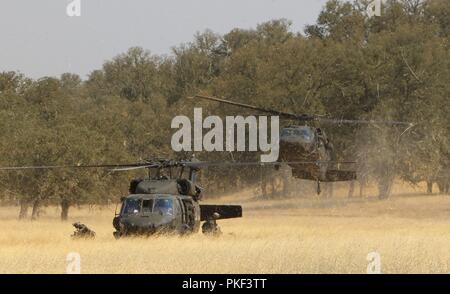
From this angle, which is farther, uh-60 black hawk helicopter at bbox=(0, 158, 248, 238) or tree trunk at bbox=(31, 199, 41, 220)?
tree trunk at bbox=(31, 199, 41, 220)

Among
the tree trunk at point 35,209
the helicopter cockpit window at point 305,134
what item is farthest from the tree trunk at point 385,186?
the helicopter cockpit window at point 305,134

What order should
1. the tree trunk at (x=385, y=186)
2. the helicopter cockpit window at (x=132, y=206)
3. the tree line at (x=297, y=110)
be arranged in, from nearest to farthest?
the helicopter cockpit window at (x=132, y=206), the tree line at (x=297, y=110), the tree trunk at (x=385, y=186)

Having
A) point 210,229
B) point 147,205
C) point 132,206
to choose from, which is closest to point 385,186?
point 210,229

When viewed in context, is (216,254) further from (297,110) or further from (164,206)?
(297,110)

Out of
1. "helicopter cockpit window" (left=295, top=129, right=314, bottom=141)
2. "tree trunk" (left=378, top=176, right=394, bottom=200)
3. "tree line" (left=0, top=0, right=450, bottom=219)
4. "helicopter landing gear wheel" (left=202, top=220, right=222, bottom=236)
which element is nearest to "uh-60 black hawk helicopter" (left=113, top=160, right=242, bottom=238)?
"helicopter landing gear wheel" (left=202, top=220, right=222, bottom=236)

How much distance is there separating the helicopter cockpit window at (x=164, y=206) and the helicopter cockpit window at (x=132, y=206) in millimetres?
552

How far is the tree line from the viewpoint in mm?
57125

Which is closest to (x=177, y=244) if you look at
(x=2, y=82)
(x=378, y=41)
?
(x=378, y=41)

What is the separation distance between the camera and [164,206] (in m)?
31.9

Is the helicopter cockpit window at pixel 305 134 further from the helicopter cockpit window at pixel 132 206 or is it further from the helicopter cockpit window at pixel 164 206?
the helicopter cockpit window at pixel 132 206

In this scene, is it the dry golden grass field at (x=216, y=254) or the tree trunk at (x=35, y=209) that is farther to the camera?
the tree trunk at (x=35, y=209)

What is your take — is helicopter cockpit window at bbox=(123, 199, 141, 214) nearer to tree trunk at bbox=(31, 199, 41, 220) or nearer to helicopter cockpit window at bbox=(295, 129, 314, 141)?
helicopter cockpit window at bbox=(295, 129, 314, 141)

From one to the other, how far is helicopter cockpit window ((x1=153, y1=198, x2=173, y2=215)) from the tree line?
2399 centimetres

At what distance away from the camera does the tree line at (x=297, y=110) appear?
57.1 m
